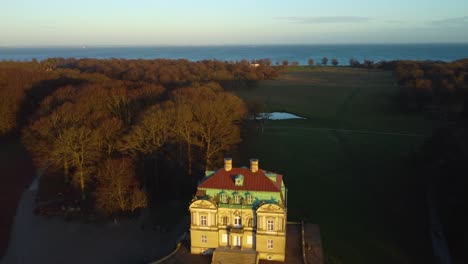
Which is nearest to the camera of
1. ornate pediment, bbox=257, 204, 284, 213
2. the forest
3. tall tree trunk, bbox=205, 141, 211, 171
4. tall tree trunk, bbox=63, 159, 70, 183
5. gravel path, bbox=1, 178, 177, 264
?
ornate pediment, bbox=257, 204, 284, 213

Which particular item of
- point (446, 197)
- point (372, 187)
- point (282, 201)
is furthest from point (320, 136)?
point (282, 201)

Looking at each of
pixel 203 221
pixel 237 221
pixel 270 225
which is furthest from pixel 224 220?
pixel 270 225

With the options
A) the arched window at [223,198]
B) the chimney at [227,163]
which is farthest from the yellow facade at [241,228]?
the chimney at [227,163]

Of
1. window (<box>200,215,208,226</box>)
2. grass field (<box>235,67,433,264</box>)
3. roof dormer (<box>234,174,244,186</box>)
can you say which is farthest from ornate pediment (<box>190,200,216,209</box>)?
grass field (<box>235,67,433,264</box>)

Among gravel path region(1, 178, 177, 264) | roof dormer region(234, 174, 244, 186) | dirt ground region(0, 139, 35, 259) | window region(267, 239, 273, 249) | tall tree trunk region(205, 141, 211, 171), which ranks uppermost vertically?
roof dormer region(234, 174, 244, 186)

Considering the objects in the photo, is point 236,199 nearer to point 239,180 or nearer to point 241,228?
point 239,180

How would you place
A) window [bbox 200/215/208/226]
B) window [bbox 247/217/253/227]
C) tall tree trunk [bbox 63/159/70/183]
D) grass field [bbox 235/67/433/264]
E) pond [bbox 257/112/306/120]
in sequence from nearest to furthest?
window [bbox 247/217/253/227] < window [bbox 200/215/208/226] < grass field [bbox 235/67/433/264] < tall tree trunk [bbox 63/159/70/183] < pond [bbox 257/112/306/120]

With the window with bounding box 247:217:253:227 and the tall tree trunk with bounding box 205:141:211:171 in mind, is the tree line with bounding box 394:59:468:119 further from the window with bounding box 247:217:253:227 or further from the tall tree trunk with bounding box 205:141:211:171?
the window with bounding box 247:217:253:227
